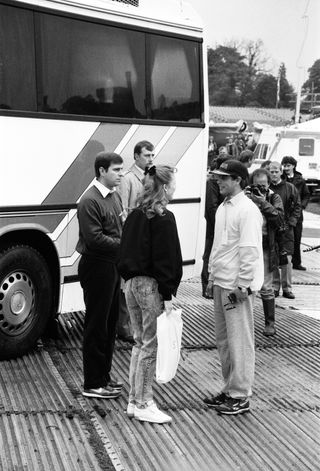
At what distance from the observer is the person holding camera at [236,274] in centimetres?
551

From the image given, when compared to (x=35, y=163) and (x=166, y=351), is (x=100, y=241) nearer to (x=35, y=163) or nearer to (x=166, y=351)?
(x=166, y=351)

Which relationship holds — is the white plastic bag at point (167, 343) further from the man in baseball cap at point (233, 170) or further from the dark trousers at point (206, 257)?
the dark trousers at point (206, 257)

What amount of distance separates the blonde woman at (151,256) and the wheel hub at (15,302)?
1766 millimetres

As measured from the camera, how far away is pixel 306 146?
92.1ft

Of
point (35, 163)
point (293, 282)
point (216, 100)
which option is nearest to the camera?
point (35, 163)

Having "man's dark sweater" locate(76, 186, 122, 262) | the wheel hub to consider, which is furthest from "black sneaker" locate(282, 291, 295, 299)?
"man's dark sweater" locate(76, 186, 122, 262)

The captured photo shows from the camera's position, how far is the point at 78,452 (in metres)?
4.82

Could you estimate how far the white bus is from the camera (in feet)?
21.8

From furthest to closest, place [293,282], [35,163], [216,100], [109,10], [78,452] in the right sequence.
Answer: [216,100], [293,282], [109,10], [35,163], [78,452]

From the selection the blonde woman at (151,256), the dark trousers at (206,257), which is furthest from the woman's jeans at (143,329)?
the dark trousers at (206,257)

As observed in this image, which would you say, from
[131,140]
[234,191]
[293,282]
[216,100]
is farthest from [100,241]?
[216,100]

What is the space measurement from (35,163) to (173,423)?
2.63 m

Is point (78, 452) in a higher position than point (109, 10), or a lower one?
lower

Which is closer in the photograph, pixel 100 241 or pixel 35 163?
pixel 100 241
